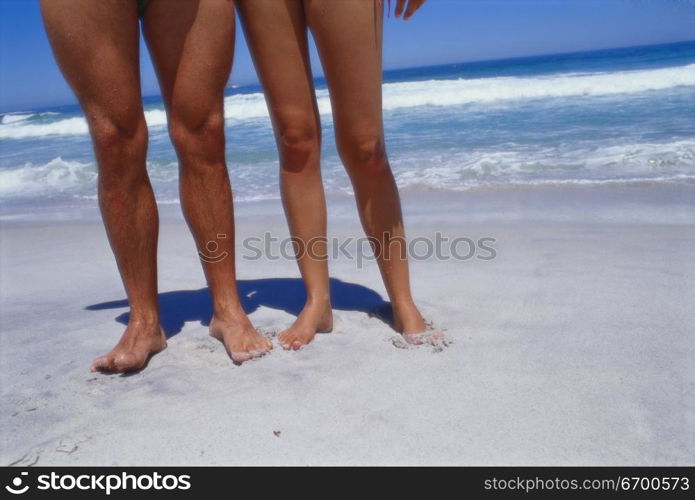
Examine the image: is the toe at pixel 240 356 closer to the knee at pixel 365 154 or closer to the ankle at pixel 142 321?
the ankle at pixel 142 321

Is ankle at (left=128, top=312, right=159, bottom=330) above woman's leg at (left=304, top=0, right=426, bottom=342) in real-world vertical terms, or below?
below

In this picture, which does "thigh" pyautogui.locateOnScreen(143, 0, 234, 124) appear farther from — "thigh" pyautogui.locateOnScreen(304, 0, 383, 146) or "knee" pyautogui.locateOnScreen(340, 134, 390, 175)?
"knee" pyautogui.locateOnScreen(340, 134, 390, 175)

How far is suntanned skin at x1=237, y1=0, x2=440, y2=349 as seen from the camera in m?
1.90

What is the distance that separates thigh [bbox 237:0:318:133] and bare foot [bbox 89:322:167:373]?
32.4 inches

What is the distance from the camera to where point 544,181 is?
500cm

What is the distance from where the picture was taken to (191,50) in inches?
73.7

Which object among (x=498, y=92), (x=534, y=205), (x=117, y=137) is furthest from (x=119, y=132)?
(x=498, y=92)

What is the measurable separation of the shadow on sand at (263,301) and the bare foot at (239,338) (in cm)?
26

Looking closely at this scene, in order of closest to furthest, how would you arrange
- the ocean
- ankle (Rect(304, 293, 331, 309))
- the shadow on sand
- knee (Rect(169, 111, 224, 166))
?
knee (Rect(169, 111, 224, 166)) < ankle (Rect(304, 293, 331, 309)) < the shadow on sand < the ocean

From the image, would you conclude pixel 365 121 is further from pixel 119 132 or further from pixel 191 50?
pixel 119 132

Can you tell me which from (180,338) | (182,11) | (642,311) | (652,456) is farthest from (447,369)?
(182,11)

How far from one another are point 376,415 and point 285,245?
218cm

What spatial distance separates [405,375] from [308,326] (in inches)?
19.0

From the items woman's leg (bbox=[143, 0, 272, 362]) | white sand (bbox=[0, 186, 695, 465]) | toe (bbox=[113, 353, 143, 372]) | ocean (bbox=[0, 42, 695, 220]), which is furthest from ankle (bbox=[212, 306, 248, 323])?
ocean (bbox=[0, 42, 695, 220])
